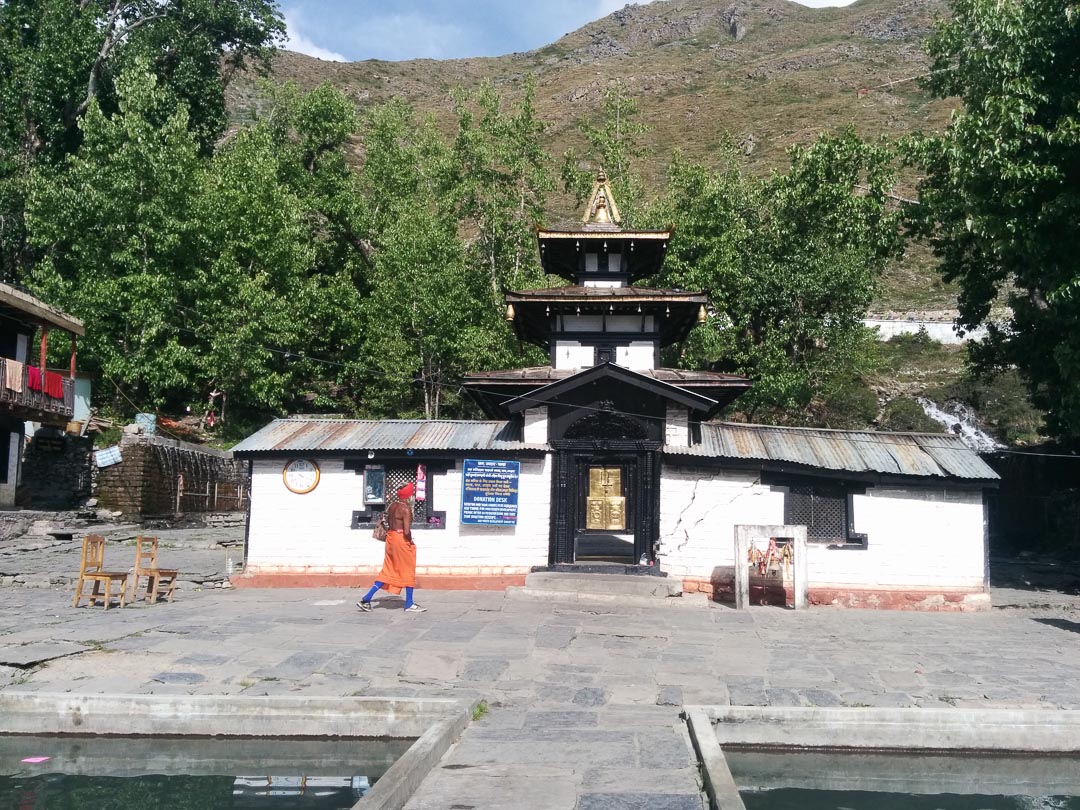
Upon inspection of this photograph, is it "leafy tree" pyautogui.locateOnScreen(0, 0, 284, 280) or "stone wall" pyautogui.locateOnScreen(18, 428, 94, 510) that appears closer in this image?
"stone wall" pyautogui.locateOnScreen(18, 428, 94, 510)

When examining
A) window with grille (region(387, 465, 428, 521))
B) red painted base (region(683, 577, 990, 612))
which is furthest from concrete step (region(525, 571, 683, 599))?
window with grille (region(387, 465, 428, 521))

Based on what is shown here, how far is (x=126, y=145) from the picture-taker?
32.7 meters

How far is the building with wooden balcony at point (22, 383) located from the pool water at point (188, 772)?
20056 millimetres

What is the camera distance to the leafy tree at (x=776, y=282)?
30031mm

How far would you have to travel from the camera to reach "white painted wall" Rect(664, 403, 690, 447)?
56.9 ft

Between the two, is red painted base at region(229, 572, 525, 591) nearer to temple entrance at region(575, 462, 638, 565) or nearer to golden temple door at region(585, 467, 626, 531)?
temple entrance at region(575, 462, 638, 565)

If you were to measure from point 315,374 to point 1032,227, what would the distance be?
89.6 ft

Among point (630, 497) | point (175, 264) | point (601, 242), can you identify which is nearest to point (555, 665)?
point (630, 497)

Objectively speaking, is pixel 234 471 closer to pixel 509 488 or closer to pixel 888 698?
pixel 509 488

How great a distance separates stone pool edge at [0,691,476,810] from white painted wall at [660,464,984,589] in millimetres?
8695

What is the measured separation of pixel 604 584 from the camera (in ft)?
53.0

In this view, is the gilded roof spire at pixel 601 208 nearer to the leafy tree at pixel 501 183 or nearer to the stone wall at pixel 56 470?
the leafy tree at pixel 501 183

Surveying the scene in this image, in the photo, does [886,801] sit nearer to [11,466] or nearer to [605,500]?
[605,500]

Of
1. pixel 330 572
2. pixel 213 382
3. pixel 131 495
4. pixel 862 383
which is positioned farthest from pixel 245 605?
pixel 862 383
